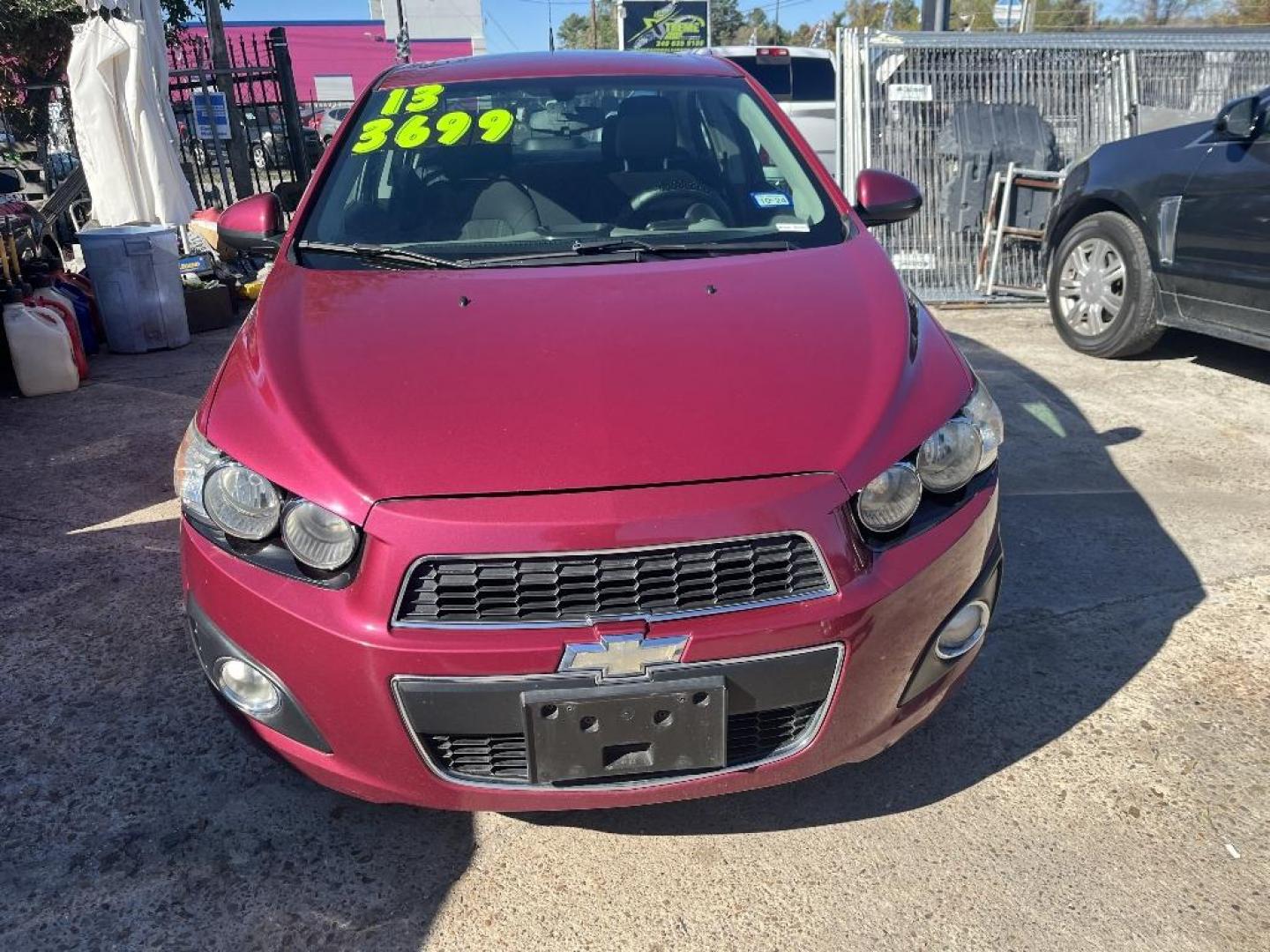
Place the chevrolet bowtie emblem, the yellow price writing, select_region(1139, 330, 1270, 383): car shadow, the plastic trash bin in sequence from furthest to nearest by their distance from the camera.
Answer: the plastic trash bin → select_region(1139, 330, 1270, 383): car shadow → the yellow price writing → the chevrolet bowtie emblem

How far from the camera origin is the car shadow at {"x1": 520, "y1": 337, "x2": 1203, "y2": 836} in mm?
2223

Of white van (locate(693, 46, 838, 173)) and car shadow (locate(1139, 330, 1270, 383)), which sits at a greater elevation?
white van (locate(693, 46, 838, 173))

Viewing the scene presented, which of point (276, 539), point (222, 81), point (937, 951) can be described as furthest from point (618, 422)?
point (222, 81)

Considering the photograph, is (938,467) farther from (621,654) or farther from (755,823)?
(755,823)

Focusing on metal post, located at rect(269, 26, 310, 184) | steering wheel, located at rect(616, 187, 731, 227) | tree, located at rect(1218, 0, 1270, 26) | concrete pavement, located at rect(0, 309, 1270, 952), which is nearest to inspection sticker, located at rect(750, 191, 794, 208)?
steering wheel, located at rect(616, 187, 731, 227)

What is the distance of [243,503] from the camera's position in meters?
1.87

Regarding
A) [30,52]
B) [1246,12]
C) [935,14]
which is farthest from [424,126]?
[1246,12]

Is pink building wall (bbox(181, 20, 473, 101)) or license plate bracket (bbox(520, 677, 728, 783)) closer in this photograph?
license plate bracket (bbox(520, 677, 728, 783))

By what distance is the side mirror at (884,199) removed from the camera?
10.6 feet

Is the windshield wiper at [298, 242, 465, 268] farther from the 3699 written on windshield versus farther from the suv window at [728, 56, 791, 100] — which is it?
the suv window at [728, 56, 791, 100]

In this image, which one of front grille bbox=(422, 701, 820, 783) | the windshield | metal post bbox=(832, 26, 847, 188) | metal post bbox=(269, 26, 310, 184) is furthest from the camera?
metal post bbox=(269, 26, 310, 184)

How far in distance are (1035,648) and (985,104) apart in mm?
5684

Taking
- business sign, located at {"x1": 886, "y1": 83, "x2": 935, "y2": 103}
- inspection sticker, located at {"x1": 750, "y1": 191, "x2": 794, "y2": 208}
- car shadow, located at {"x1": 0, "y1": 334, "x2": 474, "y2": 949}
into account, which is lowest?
car shadow, located at {"x1": 0, "y1": 334, "x2": 474, "y2": 949}

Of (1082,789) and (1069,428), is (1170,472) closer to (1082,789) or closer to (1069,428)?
(1069,428)
